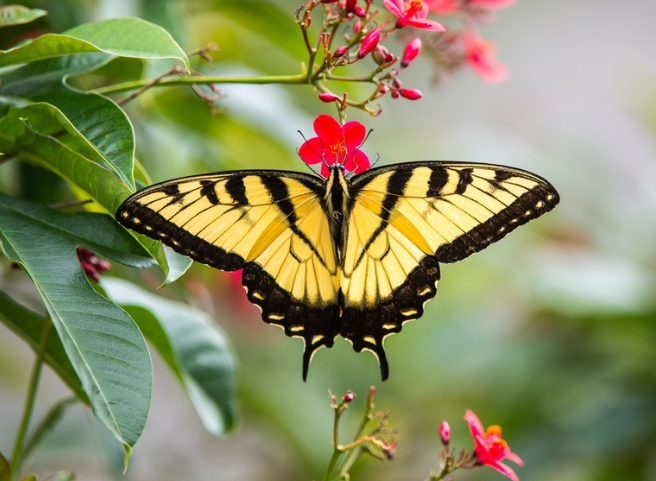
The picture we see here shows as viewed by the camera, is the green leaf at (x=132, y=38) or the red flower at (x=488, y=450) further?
the red flower at (x=488, y=450)

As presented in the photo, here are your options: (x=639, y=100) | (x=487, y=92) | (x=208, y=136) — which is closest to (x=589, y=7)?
(x=487, y=92)

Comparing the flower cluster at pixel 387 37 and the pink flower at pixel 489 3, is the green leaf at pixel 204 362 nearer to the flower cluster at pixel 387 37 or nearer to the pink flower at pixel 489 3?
the flower cluster at pixel 387 37

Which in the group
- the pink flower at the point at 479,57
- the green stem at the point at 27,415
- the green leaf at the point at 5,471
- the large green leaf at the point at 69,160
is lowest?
the green leaf at the point at 5,471

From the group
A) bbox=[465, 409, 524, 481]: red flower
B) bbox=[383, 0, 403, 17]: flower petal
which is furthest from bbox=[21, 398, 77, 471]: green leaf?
bbox=[383, 0, 403, 17]: flower petal

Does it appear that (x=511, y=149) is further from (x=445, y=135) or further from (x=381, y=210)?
(x=381, y=210)

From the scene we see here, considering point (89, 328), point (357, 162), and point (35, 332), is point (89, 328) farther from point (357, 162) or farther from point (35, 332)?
point (357, 162)

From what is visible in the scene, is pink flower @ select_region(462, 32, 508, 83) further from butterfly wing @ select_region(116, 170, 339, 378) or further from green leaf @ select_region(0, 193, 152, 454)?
green leaf @ select_region(0, 193, 152, 454)

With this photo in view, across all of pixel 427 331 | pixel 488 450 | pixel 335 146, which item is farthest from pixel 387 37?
pixel 427 331

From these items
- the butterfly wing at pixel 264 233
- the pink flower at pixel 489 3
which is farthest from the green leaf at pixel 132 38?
the pink flower at pixel 489 3
